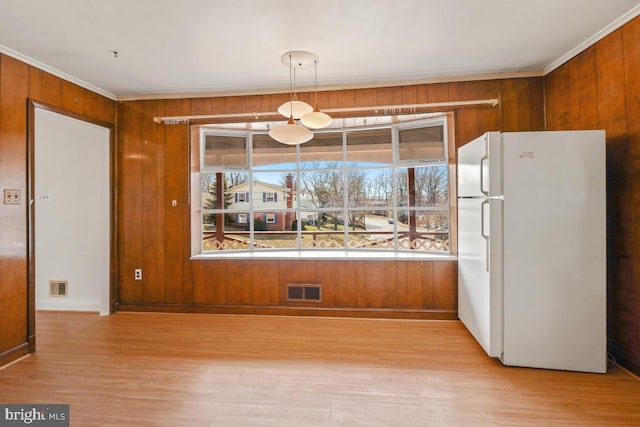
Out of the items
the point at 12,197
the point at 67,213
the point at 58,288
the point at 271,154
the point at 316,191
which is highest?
the point at 271,154

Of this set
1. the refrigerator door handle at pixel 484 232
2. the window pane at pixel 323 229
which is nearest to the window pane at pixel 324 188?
the window pane at pixel 323 229

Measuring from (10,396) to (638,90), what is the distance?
15.4ft

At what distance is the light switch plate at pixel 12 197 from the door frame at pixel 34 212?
0.27 ft

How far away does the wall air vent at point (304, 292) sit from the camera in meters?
3.38

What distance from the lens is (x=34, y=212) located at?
2.69 meters

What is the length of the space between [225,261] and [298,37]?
242 cm

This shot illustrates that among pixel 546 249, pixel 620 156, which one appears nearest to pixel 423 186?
pixel 546 249

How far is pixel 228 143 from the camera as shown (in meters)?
3.82

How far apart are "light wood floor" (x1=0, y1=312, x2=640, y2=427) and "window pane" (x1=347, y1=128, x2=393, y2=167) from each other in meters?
1.90

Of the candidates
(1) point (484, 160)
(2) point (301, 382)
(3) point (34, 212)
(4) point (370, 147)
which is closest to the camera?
(2) point (301, 382)

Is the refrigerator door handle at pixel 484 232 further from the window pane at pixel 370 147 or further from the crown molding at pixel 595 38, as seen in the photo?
the crown molding at pixel 595 38

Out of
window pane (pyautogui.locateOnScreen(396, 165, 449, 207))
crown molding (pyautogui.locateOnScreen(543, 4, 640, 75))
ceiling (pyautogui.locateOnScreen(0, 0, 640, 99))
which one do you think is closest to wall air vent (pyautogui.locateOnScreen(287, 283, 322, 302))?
window pane (pyautogui.locateOnScreen(396, 165, 449, 207))

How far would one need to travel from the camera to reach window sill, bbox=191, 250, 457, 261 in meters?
3.28

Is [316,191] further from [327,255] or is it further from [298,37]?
[298,37]
